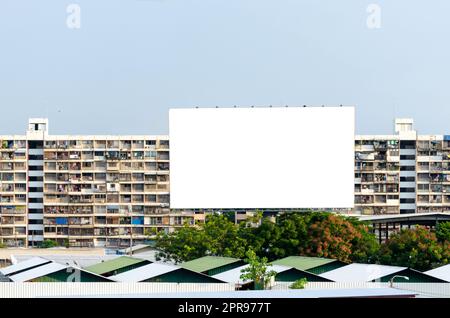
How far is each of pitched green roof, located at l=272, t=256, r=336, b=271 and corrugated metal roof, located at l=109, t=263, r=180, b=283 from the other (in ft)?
3.33

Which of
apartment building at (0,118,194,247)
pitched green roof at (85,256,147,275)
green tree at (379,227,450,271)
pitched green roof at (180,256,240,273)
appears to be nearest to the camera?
pitched green roof at (85,256,147,275)

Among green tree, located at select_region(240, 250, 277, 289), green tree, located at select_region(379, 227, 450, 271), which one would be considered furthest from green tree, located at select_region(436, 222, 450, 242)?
green tree, located at select_region(240, 250, 277, 289)

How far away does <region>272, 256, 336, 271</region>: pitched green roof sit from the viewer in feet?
20.4

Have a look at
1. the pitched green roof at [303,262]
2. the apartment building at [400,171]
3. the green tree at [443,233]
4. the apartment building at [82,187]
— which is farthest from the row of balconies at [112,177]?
the pitched green roof at [303,262]

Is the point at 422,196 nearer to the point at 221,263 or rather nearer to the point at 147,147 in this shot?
the point at 147,147

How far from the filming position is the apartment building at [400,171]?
1381 centimetres

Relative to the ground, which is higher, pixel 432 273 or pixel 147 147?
pixel 147 147

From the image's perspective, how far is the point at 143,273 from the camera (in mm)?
5895

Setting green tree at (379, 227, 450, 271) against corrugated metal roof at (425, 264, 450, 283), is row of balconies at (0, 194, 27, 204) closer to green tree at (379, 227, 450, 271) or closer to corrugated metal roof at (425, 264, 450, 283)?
green tree at (379, 227, 450, 271)

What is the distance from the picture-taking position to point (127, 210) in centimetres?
1351

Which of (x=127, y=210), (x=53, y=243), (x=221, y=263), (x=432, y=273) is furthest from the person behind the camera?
(x=127, y=210)
